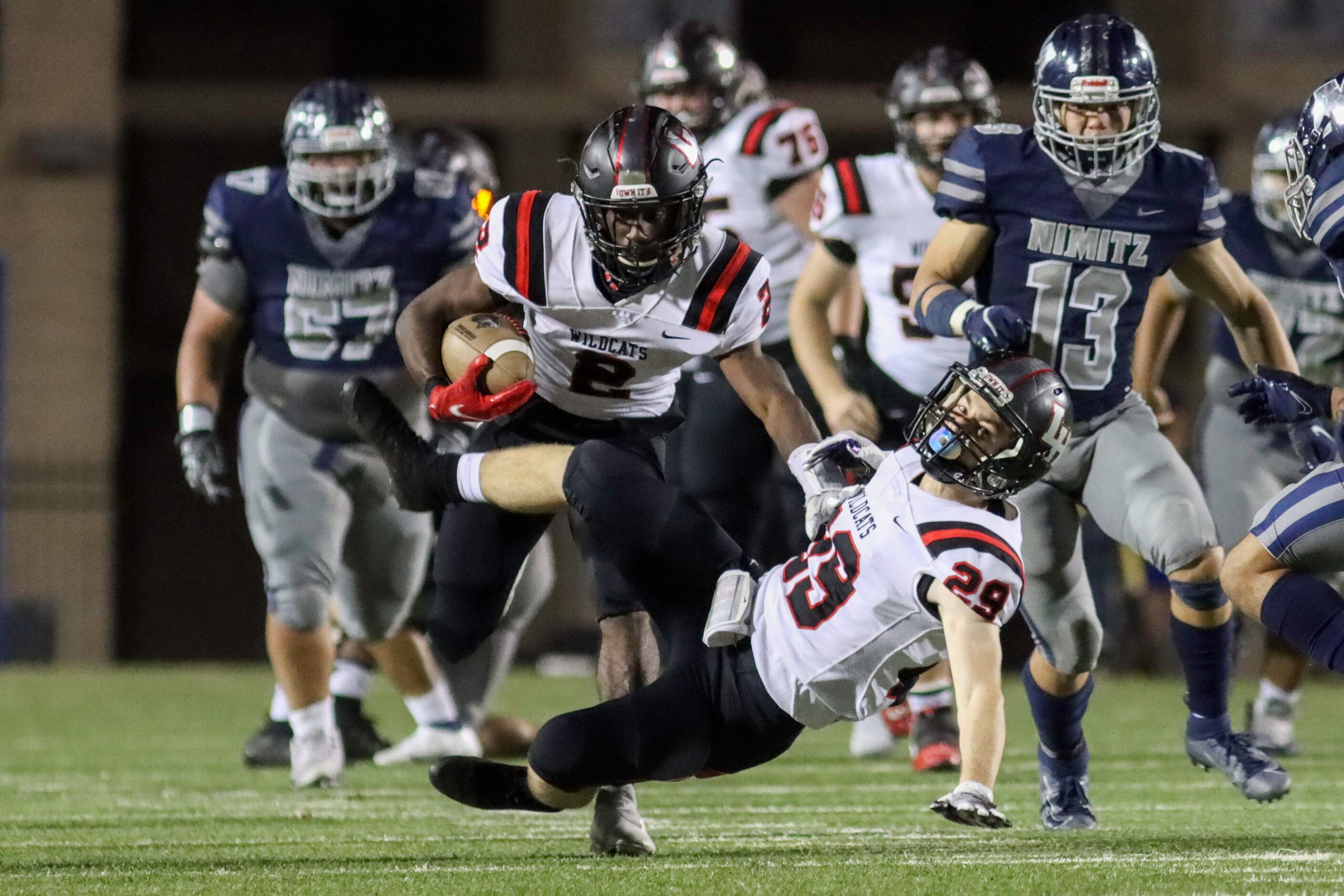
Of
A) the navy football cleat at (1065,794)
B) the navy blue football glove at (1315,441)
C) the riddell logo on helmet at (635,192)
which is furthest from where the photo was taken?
the navy blue football glove at (1315,441)

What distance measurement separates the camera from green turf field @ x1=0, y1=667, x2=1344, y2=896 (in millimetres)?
3590

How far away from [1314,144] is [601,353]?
4.69 feet

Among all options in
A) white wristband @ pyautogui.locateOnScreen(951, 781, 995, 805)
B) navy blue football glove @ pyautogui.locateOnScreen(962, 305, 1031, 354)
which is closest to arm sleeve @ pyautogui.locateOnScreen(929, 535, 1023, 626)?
→ white wristband @ pyautogui.locateOnScreen(951, 781, 995, 805)

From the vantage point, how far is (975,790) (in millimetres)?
3354

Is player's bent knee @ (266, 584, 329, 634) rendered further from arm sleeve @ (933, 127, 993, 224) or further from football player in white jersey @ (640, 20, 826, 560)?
arm sleeve @ (933, 127, 993, 224)

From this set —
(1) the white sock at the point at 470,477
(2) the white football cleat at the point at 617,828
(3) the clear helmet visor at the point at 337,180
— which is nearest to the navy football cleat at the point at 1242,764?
(2) the white football cleat at the point at 617,828

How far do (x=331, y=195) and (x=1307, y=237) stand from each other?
2614 mm

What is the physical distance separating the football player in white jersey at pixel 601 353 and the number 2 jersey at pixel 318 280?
955 millimetres

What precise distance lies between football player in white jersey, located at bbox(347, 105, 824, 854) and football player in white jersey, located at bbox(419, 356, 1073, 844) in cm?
14

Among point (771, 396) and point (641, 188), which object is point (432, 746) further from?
point (641, 188)

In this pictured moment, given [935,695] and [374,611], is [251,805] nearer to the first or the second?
[374,611]

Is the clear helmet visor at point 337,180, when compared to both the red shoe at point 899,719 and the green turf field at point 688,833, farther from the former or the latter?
the red shoe at point 899,719

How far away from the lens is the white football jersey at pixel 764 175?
6.41 metres

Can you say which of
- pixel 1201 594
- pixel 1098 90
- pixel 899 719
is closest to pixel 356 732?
pixel 899 719
